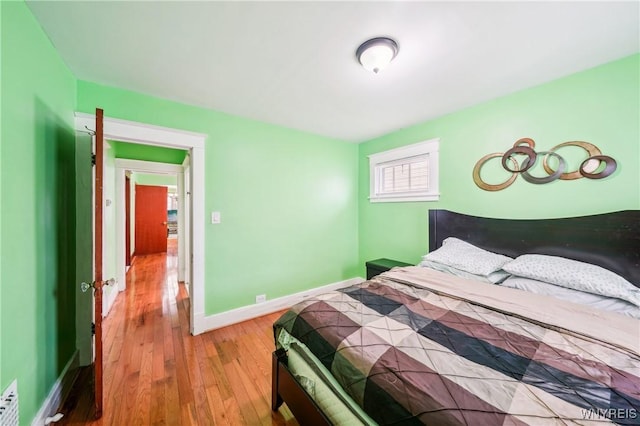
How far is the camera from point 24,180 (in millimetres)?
1228

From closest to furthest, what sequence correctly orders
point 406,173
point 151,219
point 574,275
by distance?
point 574,275 → point 406,173 → point 151,219

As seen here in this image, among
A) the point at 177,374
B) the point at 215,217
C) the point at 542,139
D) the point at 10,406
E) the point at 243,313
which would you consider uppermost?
the point at 542,139

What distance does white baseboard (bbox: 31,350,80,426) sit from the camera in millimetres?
1321

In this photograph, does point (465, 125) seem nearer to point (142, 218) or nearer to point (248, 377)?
point (248, 377)

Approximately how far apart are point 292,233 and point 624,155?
3.01 m

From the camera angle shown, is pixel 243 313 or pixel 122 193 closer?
pixel 243 313

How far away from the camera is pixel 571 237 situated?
1.77 m

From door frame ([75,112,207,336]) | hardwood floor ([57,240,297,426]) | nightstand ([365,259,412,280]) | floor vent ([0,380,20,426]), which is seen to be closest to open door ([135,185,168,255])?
hardwood floor ([57,240,297,426])

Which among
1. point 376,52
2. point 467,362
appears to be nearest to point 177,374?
point 467,362

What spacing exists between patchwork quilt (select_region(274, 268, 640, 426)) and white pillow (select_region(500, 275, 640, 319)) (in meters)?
0.20

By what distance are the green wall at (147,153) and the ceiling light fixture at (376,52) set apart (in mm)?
3084

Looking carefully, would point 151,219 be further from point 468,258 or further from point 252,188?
point 468,258

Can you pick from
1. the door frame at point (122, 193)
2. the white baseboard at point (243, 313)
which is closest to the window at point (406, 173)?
the white baseboard at point (243, 313)

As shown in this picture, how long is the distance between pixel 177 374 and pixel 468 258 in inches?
104
